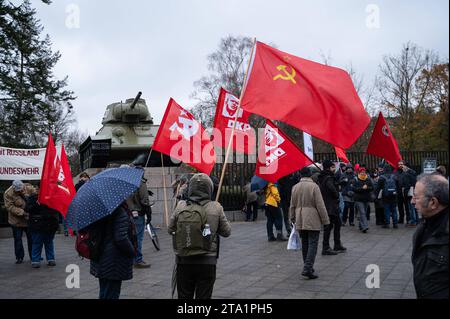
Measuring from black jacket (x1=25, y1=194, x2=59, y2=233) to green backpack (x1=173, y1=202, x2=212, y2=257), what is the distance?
5521mm

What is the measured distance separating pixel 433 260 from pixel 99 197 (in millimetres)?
2912

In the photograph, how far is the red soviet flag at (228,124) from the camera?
350 inches

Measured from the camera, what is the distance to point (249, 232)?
1365 centimetres

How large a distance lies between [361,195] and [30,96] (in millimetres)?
17052

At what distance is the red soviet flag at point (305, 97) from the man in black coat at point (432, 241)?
1857 mm

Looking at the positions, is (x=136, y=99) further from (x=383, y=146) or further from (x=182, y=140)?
(x=383, y=146)

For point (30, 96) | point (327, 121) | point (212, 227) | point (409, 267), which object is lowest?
point (409, 267)

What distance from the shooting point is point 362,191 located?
42.8 ft

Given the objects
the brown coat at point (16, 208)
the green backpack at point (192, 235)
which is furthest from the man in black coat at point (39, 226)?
the green backpack at point (192, 235)

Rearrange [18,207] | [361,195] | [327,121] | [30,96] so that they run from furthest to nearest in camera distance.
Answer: [30,96], [361,195], [18,207], [327,121]

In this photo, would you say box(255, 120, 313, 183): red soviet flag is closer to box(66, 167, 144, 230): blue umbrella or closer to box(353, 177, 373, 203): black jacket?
box(66, 167, 144, 230): blue umbrella
